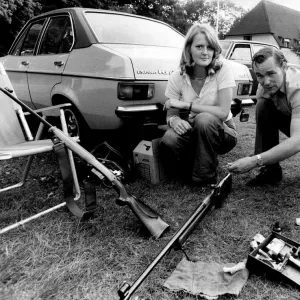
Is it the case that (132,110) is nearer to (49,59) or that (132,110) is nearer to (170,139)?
(170,139)

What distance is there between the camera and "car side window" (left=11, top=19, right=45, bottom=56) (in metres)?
3.98

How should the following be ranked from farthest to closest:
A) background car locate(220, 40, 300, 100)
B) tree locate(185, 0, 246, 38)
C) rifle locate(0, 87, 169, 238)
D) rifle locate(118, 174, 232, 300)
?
tree locate(185, 0, 246, 38) → background car locate(220, 40, 300, 100) → rifle locate(0, 87, 169, 238) → rifle locate(118, 174, 232, 300)

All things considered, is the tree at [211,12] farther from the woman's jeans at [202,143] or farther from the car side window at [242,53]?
the woman's jeans at [202,143]

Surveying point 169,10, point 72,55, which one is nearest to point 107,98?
point 72,55

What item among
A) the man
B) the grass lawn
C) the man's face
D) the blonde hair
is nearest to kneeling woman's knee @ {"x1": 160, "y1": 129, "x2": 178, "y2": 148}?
the grass lawn

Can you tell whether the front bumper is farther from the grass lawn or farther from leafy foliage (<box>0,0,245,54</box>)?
leafy foliage (<box>0,0,245,54</box>)

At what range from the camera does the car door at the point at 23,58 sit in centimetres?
395

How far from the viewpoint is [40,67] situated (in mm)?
3611

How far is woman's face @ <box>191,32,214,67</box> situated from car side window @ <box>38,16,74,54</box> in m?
1.40

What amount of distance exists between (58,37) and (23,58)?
2.67 ft

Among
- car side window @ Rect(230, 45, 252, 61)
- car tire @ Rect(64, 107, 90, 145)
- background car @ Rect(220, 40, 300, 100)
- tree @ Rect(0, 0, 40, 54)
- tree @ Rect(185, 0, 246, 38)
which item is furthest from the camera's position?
tree @ Rect(185, 0, 246, 38)

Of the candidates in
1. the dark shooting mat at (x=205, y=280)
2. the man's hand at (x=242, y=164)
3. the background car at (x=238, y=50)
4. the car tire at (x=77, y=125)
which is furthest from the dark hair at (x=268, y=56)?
the background car at (x=238, y=50)

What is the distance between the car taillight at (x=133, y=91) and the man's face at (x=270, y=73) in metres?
0.96

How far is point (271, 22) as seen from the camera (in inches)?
1480
